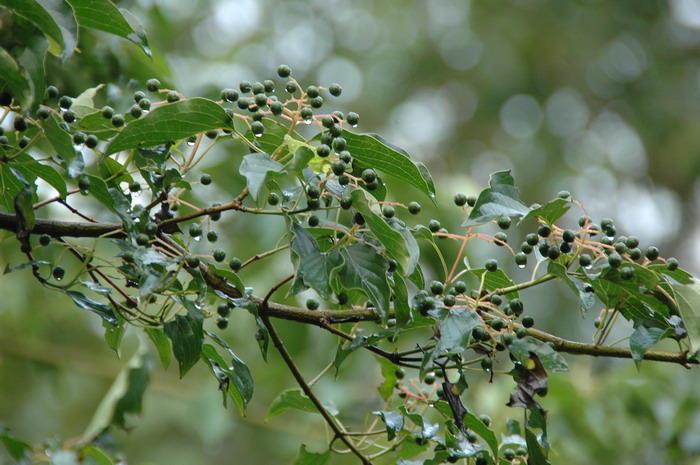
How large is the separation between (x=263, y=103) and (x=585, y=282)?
530 millimetres

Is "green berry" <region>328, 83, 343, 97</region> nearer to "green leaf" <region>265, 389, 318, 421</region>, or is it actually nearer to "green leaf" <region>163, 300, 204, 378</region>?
"green leaf" <region>163, 300, 204, 378</region>

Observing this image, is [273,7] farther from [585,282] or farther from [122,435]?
[585,282]

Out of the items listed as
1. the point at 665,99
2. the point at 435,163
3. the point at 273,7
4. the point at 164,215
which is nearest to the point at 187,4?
the point at 273,7

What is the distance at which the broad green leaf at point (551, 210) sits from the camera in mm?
1104

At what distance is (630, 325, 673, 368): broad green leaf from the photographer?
113 centimetres

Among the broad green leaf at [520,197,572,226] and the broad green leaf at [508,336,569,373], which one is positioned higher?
the broad green leaf at [520,197,572,226]

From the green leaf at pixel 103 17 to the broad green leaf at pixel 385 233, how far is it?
0.42m

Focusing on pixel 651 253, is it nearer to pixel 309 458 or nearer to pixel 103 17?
pixel 309 458

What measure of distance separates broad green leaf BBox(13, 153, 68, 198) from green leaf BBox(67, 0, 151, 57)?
0.21 m

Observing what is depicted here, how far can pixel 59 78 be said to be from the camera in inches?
89.7

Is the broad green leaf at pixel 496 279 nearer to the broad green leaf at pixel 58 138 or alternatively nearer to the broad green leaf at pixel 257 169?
the broad green leaf at pixel 257 169

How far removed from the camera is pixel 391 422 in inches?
49.4

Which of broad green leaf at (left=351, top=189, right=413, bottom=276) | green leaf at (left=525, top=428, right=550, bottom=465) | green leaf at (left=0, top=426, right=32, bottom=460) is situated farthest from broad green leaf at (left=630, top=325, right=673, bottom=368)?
green leaf at (left=0, top=426, right=32, bottom=460)

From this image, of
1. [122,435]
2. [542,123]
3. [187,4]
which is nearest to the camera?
[122,435]
